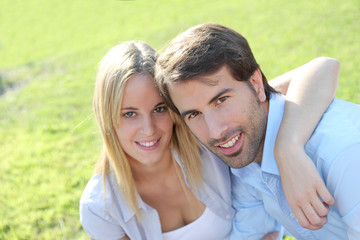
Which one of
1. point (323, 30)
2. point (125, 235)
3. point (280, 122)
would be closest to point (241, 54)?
point (280, 122)

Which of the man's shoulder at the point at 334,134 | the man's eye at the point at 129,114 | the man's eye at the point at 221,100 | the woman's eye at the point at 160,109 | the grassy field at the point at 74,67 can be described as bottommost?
the grassy field at the point at 74,67

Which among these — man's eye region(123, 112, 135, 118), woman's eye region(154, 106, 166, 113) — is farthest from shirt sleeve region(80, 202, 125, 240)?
woman's eye region(154, 106, 166, 113)

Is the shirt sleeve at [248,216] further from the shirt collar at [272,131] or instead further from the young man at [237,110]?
the shirt collar at [272,131]

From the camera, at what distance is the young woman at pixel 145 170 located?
9.25 feet

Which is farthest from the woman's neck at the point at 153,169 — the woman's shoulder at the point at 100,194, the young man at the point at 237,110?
the young man at the point at 237,110

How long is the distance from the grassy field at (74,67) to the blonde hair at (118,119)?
381 millimetres

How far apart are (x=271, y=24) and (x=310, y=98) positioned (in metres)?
7.84

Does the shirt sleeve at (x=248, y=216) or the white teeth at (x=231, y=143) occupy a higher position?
the white teeth at (x=231, y=143)

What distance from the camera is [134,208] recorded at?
3.05 m

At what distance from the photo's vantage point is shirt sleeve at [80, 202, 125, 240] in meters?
3.00

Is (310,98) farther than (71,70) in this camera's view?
No

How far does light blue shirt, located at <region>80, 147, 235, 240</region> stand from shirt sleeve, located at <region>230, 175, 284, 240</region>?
8 centimetres

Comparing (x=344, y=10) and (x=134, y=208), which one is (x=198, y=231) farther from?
(x=344, y=10)

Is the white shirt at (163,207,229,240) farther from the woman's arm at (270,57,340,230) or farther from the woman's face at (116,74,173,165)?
the woman's arm at (270,57,340,230)
